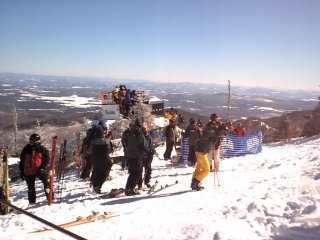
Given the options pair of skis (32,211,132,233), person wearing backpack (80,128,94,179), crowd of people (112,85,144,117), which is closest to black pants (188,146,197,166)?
person wearing backpack (80,128,94,179)

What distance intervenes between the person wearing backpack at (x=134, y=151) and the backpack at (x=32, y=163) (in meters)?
2.37

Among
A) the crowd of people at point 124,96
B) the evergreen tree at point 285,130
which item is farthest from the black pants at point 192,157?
the evergreen tree at point 285,130

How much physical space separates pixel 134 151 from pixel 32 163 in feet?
8.82

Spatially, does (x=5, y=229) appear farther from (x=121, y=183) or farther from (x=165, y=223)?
(x=121, y=183)

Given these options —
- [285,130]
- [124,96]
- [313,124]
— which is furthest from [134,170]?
[285,130]

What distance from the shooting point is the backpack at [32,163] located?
28.0 ft

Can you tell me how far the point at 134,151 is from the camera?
358 inches

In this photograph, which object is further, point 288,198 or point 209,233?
point 288,198

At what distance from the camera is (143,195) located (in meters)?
9.09

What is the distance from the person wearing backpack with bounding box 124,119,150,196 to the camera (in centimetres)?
908

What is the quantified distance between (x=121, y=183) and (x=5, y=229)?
5655mm

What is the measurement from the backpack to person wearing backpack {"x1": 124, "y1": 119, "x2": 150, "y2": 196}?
2.37 metres

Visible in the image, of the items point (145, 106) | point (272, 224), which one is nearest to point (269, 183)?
point (272, 224)

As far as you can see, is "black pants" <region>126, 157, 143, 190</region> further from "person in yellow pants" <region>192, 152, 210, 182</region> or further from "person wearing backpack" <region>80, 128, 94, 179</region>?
"person wearing backpack" <region>80, 128, 94, 179</region>
